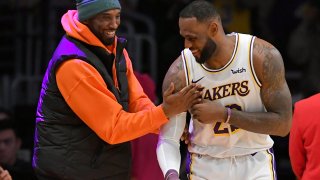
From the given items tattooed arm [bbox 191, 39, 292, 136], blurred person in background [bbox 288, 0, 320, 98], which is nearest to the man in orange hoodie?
tattooed arm [bbox 191, 39, 292, 136]

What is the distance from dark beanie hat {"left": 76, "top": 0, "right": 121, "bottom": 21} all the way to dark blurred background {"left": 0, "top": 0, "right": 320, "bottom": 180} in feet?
9.55

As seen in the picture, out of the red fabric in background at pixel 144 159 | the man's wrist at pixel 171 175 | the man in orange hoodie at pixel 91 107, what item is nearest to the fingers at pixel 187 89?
the man in orange hoodie at pixel 91 107

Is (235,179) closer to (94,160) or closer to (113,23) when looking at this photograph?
(94,160)

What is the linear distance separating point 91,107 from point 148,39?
11.2 ft

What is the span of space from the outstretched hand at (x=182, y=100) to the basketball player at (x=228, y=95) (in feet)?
0.17

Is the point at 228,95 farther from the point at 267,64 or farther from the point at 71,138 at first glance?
the point at 71,138

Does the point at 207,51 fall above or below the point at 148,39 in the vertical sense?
above

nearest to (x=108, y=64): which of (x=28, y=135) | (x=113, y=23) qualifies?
(x=113, y=23)

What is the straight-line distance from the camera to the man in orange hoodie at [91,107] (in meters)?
4.95

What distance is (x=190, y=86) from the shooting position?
4.94 meters

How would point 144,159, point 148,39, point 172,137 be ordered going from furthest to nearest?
point 148,39
point 144,159
point 172,137

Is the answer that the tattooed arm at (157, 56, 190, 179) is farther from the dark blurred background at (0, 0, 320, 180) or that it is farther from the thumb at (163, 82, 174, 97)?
the dark blurred background at (0, 0, 320, 180)

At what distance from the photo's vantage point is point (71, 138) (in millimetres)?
5027

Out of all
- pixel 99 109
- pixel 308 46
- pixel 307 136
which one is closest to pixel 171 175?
pixel 99 109
